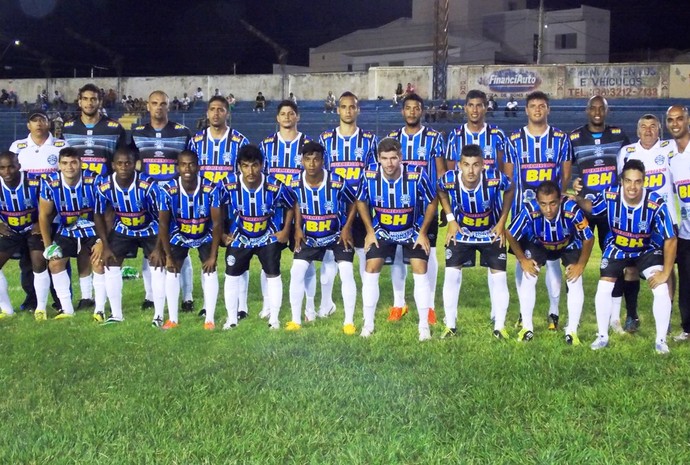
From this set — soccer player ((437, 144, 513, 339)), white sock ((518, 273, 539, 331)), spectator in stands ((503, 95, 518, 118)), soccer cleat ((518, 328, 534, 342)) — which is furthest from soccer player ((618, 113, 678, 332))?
spectator in stands ((503, 95, 518, 118))

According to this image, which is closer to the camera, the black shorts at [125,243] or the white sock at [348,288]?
the white sock at [348,288]

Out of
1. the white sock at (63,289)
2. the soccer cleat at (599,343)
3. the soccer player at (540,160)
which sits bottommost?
the soccer cleat at (599,343)

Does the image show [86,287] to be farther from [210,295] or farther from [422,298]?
[422,298]

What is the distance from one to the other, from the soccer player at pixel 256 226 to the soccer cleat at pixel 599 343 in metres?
2.79

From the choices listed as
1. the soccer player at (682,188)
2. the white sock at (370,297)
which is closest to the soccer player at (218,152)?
the white sock at (370,297)

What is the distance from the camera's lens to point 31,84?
1571 inches

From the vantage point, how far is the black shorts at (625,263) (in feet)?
19.5

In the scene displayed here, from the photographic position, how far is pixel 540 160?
6773mm

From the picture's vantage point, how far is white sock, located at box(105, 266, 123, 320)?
7.13 metres

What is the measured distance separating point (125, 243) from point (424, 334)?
3.16 metres

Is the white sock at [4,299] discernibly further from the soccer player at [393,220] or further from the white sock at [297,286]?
the soccer player at [393,220]

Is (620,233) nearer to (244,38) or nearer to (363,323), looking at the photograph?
(363,323)

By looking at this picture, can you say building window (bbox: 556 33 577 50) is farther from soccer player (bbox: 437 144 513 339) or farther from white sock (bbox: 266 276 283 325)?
white sock (bbox: 266 276 283 325)

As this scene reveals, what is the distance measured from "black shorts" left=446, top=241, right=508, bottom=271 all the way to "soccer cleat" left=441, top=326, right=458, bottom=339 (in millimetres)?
563
